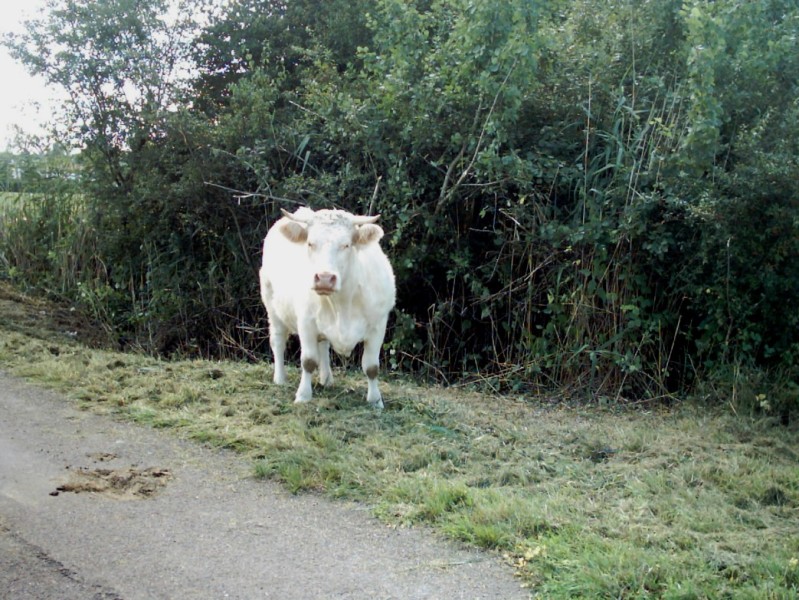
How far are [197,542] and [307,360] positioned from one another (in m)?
3.22

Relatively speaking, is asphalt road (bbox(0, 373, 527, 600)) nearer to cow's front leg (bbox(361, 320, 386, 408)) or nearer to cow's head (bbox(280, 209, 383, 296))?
cow's head (bbox(280, 209, 383, 296))

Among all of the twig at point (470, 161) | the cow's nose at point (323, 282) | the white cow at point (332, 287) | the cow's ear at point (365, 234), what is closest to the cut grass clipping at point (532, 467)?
the white cow at point (332, 287)

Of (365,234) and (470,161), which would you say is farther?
(470,161)

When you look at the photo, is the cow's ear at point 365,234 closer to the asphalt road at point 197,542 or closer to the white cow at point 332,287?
the white cow at point 332,287

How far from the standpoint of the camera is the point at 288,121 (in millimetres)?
12188

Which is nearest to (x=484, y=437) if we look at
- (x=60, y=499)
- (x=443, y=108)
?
(x=60, y=499)

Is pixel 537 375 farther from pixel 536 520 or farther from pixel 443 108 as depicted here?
pixel 536 520

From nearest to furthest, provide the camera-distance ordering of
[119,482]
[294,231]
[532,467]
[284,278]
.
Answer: [119,482] → [532,467] → [294,231] → [284,278]

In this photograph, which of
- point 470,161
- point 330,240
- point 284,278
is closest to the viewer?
point 330,240

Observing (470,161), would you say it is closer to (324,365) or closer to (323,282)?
(324,365)

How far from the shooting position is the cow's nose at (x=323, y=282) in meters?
6.96

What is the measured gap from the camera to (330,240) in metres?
7.25

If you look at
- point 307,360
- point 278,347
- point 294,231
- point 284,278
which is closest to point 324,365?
point 307,360

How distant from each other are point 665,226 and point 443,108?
112 inches
